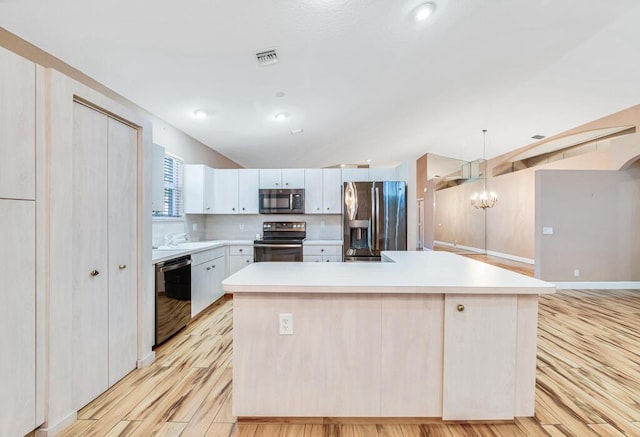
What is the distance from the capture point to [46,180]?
1521mm

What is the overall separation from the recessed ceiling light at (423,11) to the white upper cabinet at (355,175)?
2.46 m

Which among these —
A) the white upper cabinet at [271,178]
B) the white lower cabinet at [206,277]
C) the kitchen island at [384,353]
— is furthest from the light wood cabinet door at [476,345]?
the white upper cabinet at [271,178]

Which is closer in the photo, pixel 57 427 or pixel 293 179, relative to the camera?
pixel 57 427

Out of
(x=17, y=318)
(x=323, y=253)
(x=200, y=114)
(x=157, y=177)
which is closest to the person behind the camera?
(x=17, y=318)

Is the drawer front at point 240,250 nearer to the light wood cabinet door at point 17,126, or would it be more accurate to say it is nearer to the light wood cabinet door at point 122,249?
the light wood cabinet door at point 122,249

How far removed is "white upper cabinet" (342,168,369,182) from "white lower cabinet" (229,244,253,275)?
199 cm

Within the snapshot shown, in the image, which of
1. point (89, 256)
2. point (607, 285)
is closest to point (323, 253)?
point (89, 256)

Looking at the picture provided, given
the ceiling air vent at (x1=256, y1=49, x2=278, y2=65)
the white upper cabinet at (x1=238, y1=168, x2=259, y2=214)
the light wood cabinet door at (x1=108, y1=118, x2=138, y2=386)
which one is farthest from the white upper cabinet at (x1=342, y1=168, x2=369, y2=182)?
the light wood cabinet door at (x1=108, y1=118, x2=138, y2=386)

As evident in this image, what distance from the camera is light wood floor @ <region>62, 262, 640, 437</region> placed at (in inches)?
61.3

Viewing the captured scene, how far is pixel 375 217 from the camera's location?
4133 millimetres

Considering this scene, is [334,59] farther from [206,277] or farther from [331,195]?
[206,277]

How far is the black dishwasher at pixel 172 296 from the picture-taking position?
99.0 inches

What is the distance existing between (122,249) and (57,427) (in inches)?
43.2

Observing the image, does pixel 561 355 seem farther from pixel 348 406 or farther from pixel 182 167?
pixel 182 167
